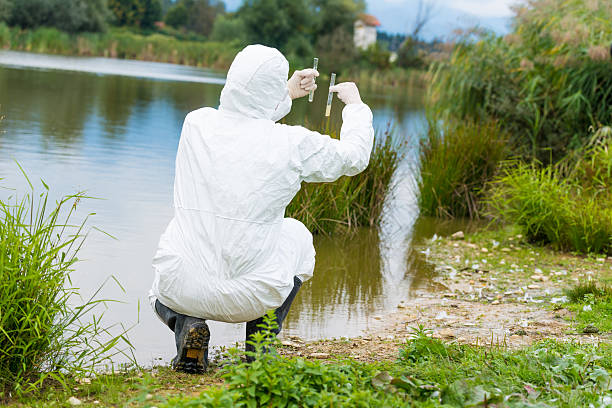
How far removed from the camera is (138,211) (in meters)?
6.48

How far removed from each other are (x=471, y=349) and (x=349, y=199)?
340cm

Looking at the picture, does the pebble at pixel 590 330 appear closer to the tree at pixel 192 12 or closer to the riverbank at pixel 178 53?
the riverbank at pixel 178 53

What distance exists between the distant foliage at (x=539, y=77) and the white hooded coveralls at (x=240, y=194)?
624 cm

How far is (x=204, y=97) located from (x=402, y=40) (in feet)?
77.2

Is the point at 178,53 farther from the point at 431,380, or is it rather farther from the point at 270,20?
the point at 431,380

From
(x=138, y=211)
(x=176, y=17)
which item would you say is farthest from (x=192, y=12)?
(x=138, y=211)

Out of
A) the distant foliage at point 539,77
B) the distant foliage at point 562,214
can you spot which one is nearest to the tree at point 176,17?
the distant foliage at point 539,77

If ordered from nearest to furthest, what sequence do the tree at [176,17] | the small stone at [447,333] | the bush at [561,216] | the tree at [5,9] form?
the small stone at [447,333] < the bush at [561,216] < the tree at [5,9] < the tree at [176,17]

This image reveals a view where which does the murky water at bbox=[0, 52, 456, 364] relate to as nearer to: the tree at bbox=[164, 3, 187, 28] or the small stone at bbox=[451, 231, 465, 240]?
the small stone at bbox=[451, 231, 465, 240]

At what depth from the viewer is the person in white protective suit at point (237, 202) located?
9.08 ft

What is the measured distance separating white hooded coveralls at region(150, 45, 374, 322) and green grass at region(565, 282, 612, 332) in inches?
66.7

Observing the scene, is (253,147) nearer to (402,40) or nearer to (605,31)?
(605,31)


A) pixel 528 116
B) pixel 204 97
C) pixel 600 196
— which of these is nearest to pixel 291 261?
pixel 600 196

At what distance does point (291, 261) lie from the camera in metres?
2.95
